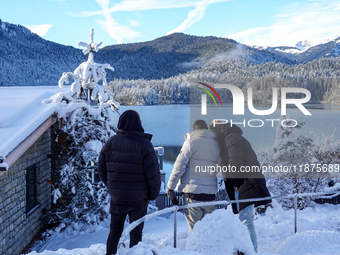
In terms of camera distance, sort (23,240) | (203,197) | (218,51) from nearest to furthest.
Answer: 1. (203,197)
2. (23,240)
3. (218,51)

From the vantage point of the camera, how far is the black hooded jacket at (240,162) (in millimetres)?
2990

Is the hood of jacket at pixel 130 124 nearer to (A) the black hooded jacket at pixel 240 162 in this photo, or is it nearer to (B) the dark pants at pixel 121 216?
(B) the dark pants at pixel 121 216

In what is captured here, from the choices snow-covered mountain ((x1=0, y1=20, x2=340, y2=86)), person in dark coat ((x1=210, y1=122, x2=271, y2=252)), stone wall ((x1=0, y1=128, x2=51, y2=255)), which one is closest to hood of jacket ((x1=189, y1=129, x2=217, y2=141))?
person in dark coat ((x1=210, y1=122, x2=271, y2=252))

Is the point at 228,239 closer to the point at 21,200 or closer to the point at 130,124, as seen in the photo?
the point at 130,124

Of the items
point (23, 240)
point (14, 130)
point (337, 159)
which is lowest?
point (23, 240)

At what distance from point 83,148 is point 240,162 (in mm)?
4486

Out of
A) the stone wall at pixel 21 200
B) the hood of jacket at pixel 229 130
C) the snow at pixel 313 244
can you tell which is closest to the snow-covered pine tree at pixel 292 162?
the snow at pixel 313 244

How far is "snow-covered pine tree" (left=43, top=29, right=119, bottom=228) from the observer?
6.37 meters

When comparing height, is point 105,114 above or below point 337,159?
above

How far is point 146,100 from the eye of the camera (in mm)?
60469

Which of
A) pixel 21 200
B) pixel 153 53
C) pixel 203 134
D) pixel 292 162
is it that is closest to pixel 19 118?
pixel 21 200

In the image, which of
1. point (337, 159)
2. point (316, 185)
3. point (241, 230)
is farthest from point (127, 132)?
point (337, 159)

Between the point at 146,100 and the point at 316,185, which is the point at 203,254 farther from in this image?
the point at 146,100

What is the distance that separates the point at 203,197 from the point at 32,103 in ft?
15.0
